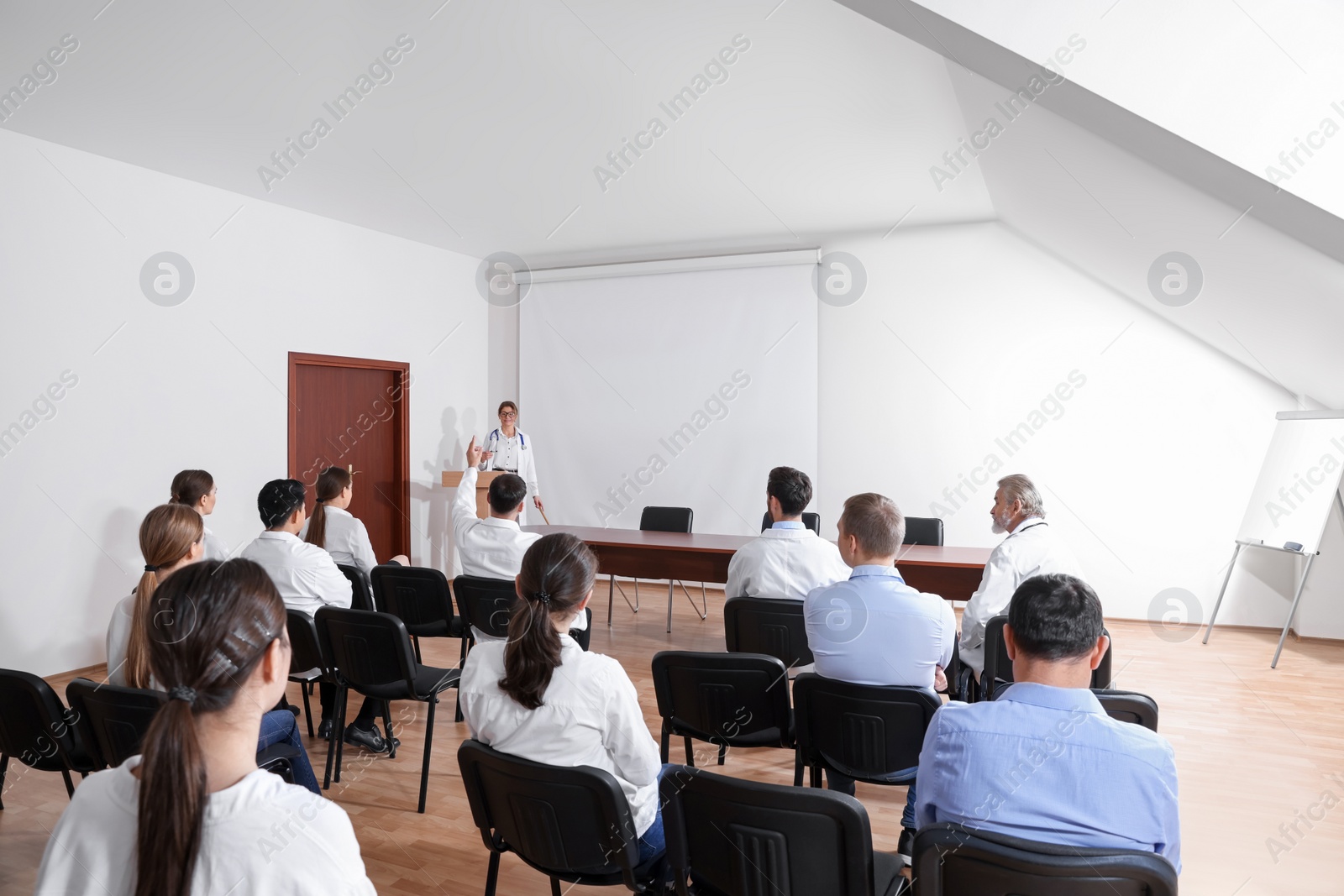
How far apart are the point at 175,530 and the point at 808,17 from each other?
2.94 meters

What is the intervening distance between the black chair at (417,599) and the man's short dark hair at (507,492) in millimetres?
486

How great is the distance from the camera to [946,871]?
1.39m

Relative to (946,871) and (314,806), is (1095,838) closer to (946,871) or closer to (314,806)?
(946,871)

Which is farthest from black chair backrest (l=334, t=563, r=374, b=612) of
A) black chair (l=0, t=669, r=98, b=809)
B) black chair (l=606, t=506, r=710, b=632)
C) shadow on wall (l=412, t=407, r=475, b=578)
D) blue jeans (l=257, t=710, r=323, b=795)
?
shadow on wall (l=412, t=407, r=475, b=578)

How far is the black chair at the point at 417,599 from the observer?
3.95 meters

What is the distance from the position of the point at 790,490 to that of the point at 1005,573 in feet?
2.94

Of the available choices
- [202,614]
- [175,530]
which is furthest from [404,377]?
[202,614]

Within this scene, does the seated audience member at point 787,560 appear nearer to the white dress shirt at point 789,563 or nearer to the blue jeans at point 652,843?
the white dress shirt at point 789,563

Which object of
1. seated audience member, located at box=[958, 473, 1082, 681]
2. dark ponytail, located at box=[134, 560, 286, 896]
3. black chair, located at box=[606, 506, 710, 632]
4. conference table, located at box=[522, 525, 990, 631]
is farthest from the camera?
black chair, located at box=[606, 506, 710, 632]

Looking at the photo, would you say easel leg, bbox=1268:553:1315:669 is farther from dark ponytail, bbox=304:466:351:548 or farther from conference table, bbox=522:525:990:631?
dark ponytail, bbox=304:466:351:548

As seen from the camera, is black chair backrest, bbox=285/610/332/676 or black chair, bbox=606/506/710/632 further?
black chair, bbox=606/506/710/632

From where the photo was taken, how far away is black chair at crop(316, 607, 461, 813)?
3.06m

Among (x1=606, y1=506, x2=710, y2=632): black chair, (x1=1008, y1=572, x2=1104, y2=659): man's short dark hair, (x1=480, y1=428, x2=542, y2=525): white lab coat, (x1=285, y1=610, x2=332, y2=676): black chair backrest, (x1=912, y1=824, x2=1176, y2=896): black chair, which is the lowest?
(x1=285, y1=610, x2=332, y2=676): black chair backrest

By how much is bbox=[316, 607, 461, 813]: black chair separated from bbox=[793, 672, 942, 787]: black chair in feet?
4.78
